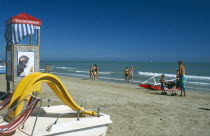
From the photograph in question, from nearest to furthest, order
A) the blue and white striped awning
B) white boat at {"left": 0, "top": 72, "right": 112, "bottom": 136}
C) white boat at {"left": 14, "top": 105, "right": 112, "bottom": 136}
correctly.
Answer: white boat at {"left": 0, "top": 72, "right": 112, "bottom": 136}, white boat at {"left": 14, "top": 105, "right": 112, "bottom": 136}, the blue and white striped awning

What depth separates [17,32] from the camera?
323 inches

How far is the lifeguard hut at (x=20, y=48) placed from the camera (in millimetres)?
8211

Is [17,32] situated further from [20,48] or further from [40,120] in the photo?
[40,120]

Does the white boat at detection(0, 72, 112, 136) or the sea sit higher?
the white boat at detection(0, 72, 112, 136)

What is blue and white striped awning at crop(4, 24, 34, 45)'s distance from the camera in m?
8.17

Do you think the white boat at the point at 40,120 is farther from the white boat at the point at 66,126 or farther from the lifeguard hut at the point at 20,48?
the lifeguard hut at the point at 20,48

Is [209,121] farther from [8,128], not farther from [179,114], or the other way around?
[8,128]

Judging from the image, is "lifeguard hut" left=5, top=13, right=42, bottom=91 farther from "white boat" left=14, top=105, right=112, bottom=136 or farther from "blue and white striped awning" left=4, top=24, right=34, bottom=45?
"white boat" left=14, top=105, right=112, bottom=136

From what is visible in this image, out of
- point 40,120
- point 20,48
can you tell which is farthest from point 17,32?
point 40,120

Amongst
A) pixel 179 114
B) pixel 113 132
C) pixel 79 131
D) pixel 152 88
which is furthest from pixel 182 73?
pixel 79 131

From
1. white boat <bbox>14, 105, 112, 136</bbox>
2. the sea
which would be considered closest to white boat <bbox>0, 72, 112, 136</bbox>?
white boat <bbox>14, 105, 112, 136</bbox>

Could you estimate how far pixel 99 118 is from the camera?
14.7 ft

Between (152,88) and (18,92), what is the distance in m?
11.2

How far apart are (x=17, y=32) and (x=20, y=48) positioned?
0.65 meters
